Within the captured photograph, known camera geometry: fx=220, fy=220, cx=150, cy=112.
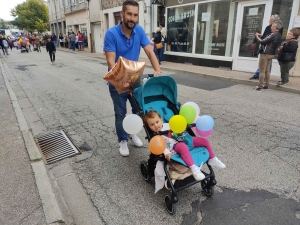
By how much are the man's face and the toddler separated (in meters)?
1.16

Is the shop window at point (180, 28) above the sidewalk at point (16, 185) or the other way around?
above

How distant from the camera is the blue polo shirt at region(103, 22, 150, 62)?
2791mm

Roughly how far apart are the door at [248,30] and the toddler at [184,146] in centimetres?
819

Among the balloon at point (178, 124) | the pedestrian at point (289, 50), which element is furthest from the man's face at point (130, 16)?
the pedestrian at point (289, 50)

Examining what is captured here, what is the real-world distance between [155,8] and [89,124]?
11.5m

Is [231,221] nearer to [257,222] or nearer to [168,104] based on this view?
[257,222]

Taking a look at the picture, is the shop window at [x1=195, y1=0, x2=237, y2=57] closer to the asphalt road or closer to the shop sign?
the shop sign

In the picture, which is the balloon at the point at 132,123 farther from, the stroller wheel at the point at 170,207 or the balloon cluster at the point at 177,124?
the stroller wheel at the point at 170,207

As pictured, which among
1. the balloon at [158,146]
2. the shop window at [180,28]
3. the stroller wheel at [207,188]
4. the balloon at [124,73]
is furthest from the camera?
the shop window at [180,28]

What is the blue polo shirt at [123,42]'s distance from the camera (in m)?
2.79

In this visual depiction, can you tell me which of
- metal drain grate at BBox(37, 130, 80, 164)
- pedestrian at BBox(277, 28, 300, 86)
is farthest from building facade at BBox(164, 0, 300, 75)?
metal drain grate at BBox(37, 130, 80, 164)

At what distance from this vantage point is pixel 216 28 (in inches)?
427

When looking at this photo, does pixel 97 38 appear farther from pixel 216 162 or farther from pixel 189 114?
pixel 216 162

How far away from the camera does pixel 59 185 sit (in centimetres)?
281
